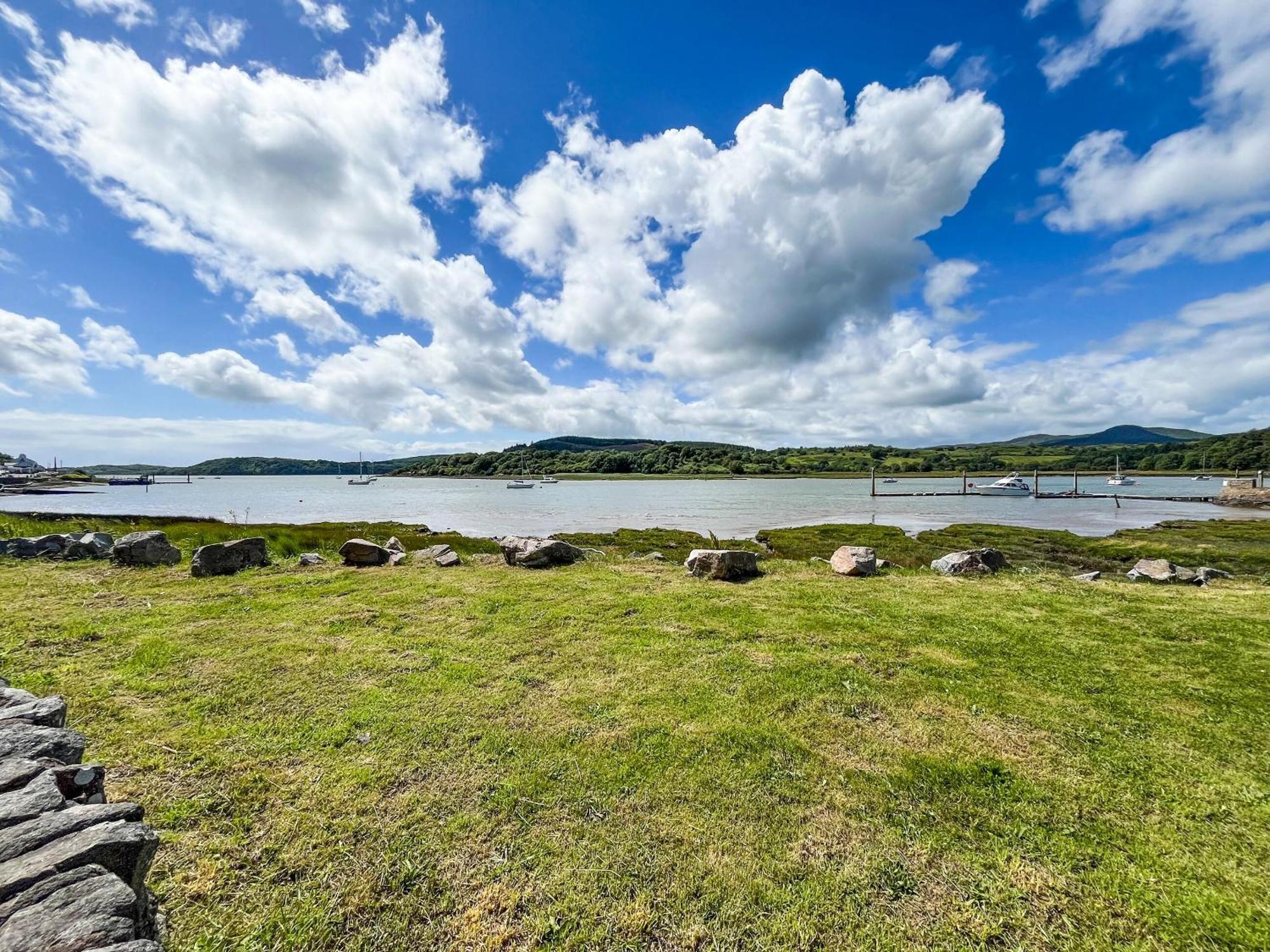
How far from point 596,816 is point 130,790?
13.7 feet

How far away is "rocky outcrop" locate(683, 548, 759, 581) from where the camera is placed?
42.8 feet

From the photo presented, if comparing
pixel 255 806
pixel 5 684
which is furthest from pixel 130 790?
pixel 5 684

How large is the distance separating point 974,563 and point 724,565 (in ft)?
24.5

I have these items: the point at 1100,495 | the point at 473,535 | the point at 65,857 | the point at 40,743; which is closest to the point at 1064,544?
the point at 473,535

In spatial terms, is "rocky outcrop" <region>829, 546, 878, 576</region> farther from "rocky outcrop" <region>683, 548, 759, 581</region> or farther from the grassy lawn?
the grassy lawn

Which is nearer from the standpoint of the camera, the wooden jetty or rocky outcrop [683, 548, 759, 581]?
rocky outcrop [683, 548, 759, 581]

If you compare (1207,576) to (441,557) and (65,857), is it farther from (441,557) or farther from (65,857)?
(65,857)

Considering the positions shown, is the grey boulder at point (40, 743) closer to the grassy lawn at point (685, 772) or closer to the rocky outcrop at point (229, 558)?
the grassy lawn at point (685, 772)

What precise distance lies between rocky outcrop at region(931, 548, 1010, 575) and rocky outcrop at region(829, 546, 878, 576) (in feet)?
7.75

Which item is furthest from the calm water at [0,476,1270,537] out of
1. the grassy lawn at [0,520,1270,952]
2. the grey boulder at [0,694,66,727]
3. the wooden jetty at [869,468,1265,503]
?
the grey boulder at [0,694,66,727]

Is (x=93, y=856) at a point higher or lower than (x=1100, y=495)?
higher

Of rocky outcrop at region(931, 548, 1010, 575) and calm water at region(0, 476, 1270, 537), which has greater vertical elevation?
rocky outcrop at region(931, 548, 1010, 575)

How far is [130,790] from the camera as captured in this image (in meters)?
4.35

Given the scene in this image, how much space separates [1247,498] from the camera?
63.2 m
